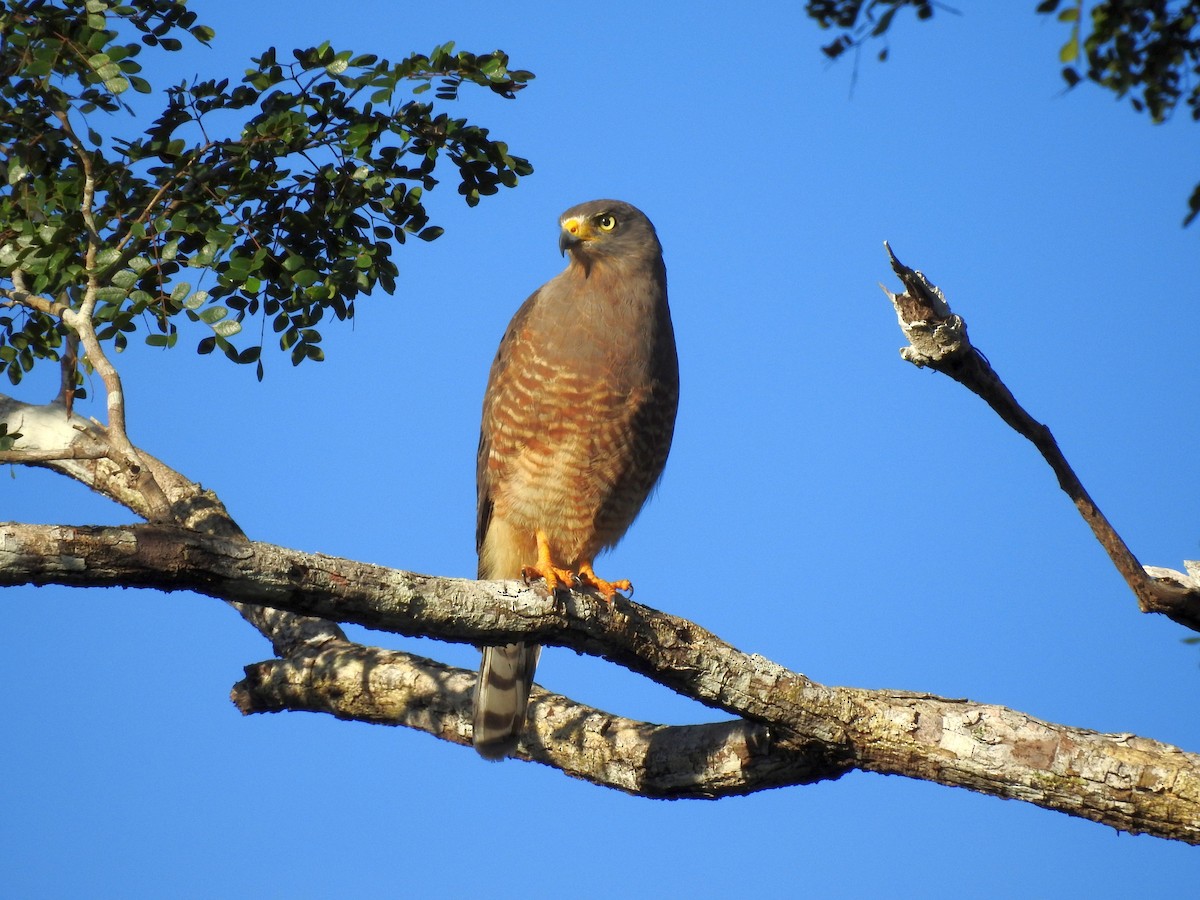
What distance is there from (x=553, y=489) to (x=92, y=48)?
94.9 inches

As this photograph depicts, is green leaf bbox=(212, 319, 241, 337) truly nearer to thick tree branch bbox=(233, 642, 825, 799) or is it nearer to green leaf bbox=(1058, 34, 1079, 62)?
thick tree branch bbox=(233, 642, 825, 799)

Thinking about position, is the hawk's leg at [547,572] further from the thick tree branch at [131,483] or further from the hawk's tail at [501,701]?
the thick tree branch at [131,483]

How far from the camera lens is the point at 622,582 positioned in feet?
14.8

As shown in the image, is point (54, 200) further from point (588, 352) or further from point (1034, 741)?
point (1034, 741)

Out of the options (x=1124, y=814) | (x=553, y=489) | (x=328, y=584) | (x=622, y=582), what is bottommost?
(x=1124, y=814)

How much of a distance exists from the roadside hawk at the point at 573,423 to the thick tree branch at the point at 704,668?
0.73m

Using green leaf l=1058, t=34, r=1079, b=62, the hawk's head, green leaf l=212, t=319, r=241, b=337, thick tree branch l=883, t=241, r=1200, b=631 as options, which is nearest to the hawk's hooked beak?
the hawk's head

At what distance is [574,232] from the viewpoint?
5.34 meters

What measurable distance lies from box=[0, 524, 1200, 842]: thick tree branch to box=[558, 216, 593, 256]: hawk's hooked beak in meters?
1.99

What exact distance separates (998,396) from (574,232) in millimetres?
2436

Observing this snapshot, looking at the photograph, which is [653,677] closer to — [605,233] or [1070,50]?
[605,233]

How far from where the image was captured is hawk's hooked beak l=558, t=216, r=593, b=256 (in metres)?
5.32

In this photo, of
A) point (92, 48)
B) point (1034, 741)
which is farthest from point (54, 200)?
point (1034, 741)

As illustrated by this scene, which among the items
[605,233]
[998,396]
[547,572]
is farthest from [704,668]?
[605,233]
